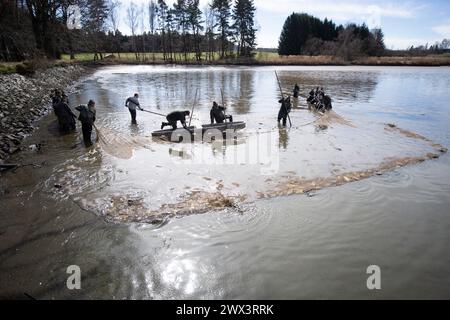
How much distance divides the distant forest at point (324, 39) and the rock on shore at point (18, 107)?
62288 mm

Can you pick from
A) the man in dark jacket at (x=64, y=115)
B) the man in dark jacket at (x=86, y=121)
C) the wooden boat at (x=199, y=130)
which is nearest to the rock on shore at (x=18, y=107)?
the man in dark jacket at (x=64, y=115)

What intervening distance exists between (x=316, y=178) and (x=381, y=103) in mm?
17848

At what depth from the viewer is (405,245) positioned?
604cm

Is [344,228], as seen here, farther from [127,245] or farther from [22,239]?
[22,239]

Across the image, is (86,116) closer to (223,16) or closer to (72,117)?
(72,117)

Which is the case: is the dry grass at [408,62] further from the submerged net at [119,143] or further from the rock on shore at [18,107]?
the submerged net at [119,143]

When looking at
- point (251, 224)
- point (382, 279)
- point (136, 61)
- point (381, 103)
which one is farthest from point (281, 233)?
point (136, 61)

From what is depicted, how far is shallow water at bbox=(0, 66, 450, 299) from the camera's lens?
16.1 ft

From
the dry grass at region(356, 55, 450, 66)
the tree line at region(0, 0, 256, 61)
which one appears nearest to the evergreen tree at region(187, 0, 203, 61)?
the tree line at region(0, 0, 256, 61)

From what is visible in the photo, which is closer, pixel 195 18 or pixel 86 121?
pixel 86 121

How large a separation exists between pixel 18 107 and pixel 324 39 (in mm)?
74180

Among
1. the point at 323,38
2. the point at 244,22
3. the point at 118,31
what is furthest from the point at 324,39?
the point at 118,31

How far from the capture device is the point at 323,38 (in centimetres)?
7425

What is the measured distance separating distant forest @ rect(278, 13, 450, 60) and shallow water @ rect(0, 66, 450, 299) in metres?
63.0
